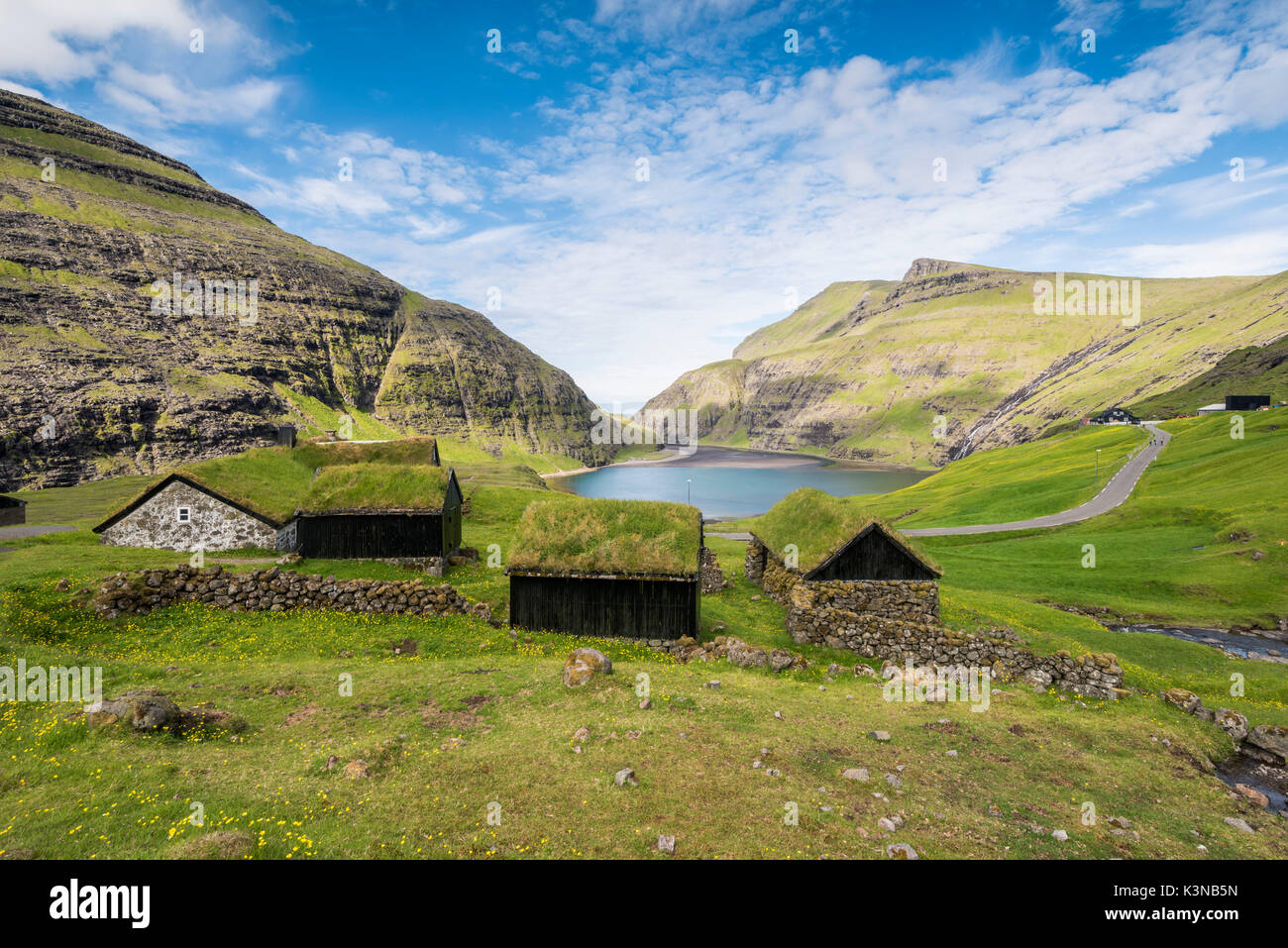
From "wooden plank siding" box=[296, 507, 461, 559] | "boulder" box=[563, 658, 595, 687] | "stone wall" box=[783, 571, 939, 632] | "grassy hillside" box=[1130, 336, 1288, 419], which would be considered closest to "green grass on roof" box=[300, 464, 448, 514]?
"wooden plank siding" box=[296, 507, 461, 559]

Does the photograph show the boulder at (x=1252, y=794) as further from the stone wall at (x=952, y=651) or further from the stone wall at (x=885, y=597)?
the stone wall at (x=885, y=597)

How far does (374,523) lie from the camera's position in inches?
1353

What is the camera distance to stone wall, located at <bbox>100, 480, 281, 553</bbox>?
33812mm

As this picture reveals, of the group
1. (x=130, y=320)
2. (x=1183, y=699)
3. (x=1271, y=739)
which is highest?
(x=130, y=320)

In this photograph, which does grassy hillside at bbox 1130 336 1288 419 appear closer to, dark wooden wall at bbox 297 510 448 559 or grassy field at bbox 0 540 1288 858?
grassy field at bbox 0 540 1288 858

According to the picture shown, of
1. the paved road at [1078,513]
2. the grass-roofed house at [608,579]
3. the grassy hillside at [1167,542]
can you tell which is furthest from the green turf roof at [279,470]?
the paved road at [1078,513]

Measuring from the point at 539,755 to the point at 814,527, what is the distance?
21.3m

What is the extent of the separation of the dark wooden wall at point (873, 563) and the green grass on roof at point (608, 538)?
303 inches

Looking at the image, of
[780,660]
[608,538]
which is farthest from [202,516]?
[780,660]

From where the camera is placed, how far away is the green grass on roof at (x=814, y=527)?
27359 mm

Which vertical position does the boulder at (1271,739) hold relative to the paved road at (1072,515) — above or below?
below

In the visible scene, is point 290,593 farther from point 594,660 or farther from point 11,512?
point 11,512

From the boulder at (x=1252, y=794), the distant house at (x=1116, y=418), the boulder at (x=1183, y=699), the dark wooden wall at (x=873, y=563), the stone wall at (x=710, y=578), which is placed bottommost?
the boulder at (x=1252, y=794)
